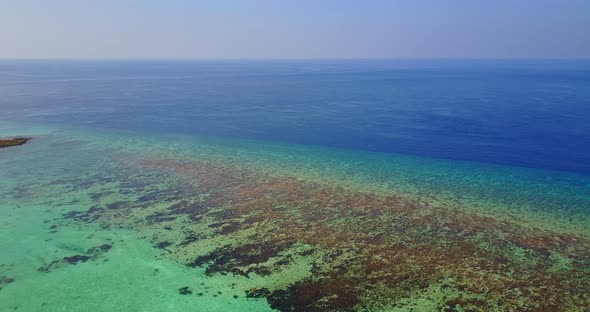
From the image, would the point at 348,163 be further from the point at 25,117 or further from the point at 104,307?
the point at 25,117

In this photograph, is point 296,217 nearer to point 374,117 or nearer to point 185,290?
point 185,290

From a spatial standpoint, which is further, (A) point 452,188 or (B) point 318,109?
(B) point 318,109

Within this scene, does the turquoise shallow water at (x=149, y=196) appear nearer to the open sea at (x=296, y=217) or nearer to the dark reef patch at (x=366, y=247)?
the open sea at (x=296, y=217)

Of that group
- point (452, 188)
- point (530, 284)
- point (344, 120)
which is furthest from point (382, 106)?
point (530, 284)

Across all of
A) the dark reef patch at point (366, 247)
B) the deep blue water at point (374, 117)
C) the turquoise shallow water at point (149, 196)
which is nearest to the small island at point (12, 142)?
the turquoise shallow water at point (149, 196)

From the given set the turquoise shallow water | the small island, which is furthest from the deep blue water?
the small island

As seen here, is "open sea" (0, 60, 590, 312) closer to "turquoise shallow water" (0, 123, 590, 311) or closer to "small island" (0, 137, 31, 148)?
"turquoise shallow water" (0, 123, 590, 311)
